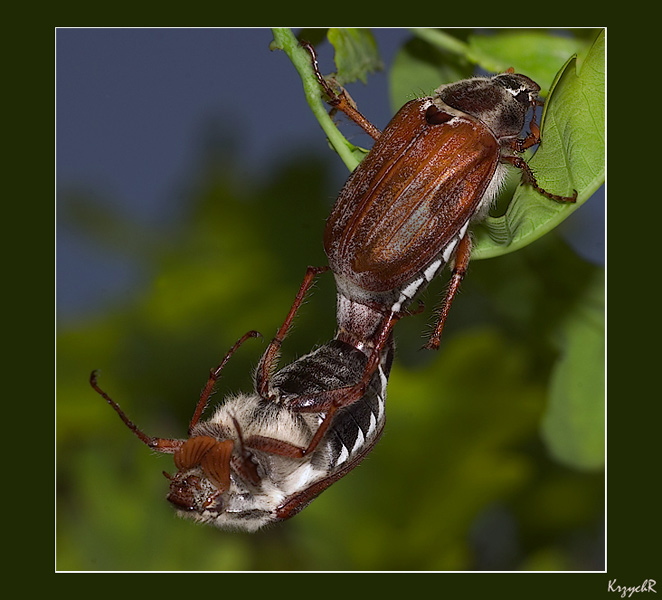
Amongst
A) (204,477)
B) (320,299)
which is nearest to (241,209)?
Result: (320,299)

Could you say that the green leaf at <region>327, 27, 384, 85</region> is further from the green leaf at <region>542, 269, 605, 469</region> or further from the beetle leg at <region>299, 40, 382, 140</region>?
the green leaf at <region>542, 269, 605, 469</region>

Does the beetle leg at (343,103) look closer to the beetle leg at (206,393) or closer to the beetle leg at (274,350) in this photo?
the beetle leg at (274,350)

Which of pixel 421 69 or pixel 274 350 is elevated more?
pixel 421 69

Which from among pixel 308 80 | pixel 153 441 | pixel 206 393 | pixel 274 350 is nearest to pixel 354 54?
pixel 308 80

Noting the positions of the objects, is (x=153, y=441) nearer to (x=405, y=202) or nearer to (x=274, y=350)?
(x=274, y=350)

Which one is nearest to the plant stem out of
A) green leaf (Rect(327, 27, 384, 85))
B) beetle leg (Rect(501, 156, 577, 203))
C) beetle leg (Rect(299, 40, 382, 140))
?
beetle leg (Rect(299, 40, 382, 140))

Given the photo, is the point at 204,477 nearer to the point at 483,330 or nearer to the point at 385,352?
the point at 385,352

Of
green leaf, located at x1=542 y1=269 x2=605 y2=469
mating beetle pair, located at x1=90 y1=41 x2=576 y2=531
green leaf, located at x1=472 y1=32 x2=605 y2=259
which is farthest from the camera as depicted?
green leaf, located at x1=542 y1=269 x2=605 y2=469
